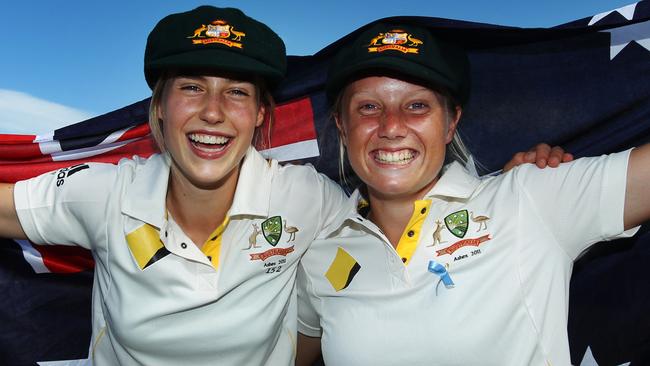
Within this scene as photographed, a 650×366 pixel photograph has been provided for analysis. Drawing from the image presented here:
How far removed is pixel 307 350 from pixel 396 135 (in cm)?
143

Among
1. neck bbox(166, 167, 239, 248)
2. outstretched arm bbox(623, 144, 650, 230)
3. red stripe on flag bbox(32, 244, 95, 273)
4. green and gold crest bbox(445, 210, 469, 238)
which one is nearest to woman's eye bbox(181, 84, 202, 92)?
neck bbox(166, 167, 239, 248)

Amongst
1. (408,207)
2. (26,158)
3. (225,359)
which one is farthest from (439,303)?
(26,158)

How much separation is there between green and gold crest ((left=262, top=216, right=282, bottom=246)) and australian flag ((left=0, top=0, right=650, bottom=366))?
0.90m

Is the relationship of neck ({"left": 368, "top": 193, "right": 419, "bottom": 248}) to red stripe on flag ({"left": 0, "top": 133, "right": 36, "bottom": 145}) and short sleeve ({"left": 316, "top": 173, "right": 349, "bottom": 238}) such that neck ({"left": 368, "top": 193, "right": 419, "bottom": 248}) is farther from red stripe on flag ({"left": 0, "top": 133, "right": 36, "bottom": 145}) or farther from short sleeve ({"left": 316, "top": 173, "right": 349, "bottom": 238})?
red stripe on flag ({"left": 0, "top": 133, "right": 36, "bottom": 145})

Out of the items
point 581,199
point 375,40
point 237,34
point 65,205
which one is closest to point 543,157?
point 581,199

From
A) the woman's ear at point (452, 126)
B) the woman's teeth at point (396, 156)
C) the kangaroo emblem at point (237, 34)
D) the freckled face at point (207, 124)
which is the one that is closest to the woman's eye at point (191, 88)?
the freckled face at point (207, 124)

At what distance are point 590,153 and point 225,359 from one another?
2.27 metres

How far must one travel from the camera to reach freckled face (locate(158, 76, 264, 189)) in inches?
114

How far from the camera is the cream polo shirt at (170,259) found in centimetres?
286

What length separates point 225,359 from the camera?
9.64 feet

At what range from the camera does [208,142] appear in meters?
2.92

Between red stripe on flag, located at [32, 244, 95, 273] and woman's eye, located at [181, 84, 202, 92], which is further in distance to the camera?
red stripe on flag, located at [32, 244, 95, 273]

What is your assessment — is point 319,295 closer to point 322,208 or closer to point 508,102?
point 322,208

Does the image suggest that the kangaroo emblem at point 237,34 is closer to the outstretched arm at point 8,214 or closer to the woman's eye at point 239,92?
the woman's eye at point 239,92
